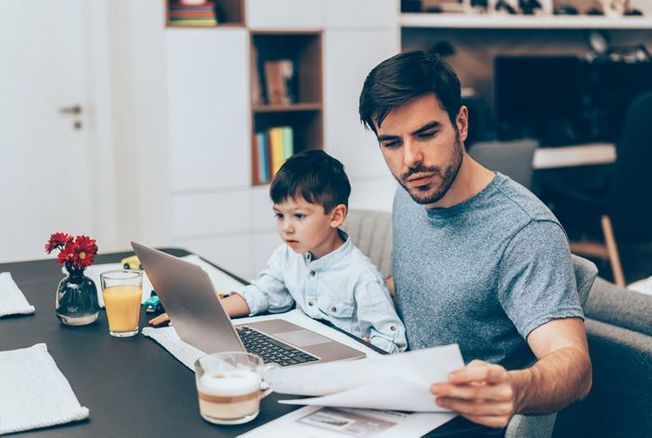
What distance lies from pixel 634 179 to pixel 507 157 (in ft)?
2.24

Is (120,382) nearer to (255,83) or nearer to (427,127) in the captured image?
(427,127)

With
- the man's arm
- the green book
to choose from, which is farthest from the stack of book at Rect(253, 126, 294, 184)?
the man's arm

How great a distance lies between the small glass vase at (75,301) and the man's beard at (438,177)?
25.3 inches

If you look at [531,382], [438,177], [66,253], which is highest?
[438,177]

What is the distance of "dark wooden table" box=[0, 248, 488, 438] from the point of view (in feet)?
3.89

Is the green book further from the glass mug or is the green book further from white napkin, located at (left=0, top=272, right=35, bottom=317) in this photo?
the glass mug

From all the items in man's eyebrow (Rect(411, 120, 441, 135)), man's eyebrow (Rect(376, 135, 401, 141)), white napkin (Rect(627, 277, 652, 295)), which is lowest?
white napkin (Rect(627, 277, 652, 295))

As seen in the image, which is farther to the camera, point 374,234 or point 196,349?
point 374,234

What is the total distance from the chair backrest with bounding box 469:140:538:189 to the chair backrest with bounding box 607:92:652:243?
477mm

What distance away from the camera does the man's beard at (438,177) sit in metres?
1.57

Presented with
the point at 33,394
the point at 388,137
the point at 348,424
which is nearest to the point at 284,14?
the point at 388,137

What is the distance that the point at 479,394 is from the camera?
1126 millimetres

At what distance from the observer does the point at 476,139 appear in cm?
482

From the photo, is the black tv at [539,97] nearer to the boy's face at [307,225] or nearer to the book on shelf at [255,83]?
the book on shelf at [255,83]
